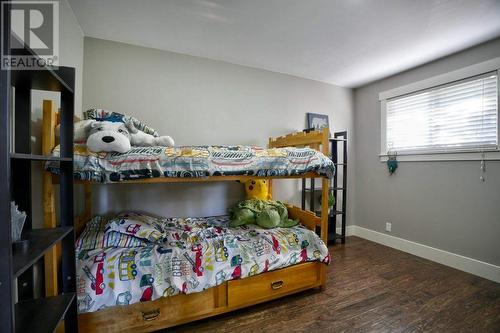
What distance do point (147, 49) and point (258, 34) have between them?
1.15m

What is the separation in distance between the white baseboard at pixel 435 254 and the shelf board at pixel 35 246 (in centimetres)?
337

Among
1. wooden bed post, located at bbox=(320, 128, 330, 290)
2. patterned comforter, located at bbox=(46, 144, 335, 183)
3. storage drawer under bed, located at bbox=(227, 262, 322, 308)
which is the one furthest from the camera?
wooden bed post, located at bbox=(320, 128, 330, 290)

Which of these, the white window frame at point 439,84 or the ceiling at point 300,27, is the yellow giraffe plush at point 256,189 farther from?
the white window frame at point 439,84

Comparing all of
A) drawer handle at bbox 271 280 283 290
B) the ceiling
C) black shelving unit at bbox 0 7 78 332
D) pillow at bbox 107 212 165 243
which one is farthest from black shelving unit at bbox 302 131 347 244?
black shelving unit at bbox 0 7 78 332

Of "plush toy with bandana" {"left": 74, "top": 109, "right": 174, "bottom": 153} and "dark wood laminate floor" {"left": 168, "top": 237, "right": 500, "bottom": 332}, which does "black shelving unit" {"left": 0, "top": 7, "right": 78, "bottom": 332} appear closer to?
"plush toy with bandana" {"left": 74, "top": 109, "right": 174, "bottom": 153}

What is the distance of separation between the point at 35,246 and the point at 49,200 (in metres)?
0.49

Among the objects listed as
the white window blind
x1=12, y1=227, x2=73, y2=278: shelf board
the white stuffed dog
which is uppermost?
the white window blind

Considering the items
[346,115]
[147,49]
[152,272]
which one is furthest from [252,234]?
[346,115]

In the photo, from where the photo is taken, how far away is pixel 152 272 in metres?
1.35

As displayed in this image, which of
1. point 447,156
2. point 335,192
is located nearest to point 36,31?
point 335,192

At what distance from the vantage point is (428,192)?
8.32 feet

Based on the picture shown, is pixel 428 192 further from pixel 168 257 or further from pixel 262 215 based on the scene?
pixel 168 257

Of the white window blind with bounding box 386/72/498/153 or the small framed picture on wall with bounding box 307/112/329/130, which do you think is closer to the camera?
the white window blind with bounding box 386/72/498/153

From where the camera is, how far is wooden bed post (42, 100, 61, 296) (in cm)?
115
